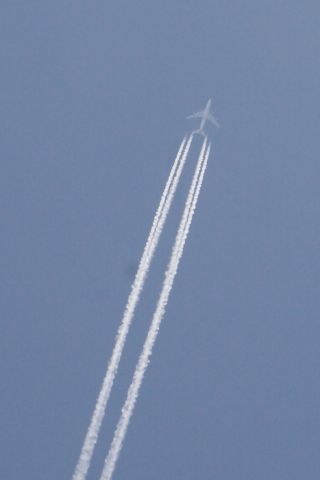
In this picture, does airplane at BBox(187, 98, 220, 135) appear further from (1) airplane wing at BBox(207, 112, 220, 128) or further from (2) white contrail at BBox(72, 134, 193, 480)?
(2) white contrail at BBox(72, 134, 193, 480)

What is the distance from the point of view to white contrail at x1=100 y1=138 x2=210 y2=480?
12.9 meters

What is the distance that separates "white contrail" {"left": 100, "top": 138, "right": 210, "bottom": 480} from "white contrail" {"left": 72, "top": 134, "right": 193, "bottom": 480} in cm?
26

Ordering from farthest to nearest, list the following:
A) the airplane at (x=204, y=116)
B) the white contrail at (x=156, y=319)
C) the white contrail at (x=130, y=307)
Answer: the airplane at (x=204, y=116), the white contrail at (x=156, y=319), the white contrail at (x=130, y=307)

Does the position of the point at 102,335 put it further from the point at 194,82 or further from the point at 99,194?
the point at 194,82

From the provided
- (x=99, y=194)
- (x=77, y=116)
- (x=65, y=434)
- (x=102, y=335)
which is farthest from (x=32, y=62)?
(x=65, y=434)

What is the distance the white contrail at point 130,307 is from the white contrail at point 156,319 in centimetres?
26

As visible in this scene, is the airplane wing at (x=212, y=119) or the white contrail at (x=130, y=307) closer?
the white contrail at (x=130, y=307)

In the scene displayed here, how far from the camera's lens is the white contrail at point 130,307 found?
1273 cm

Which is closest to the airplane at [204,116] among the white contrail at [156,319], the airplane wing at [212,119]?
the airplane wing at [212,119]

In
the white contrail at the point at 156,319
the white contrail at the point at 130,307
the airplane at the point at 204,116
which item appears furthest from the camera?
the airplane at the point at 204,116

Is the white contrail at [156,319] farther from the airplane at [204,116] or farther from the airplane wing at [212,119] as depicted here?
the airplane wing at [212,119]

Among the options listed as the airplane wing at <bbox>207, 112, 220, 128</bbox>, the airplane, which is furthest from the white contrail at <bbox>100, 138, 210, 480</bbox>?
the airplane wing at <bbox>207, 112, 220, 128</bbox>

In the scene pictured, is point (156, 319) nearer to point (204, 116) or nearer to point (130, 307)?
point (130, 307)

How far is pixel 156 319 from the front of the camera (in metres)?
13.5
